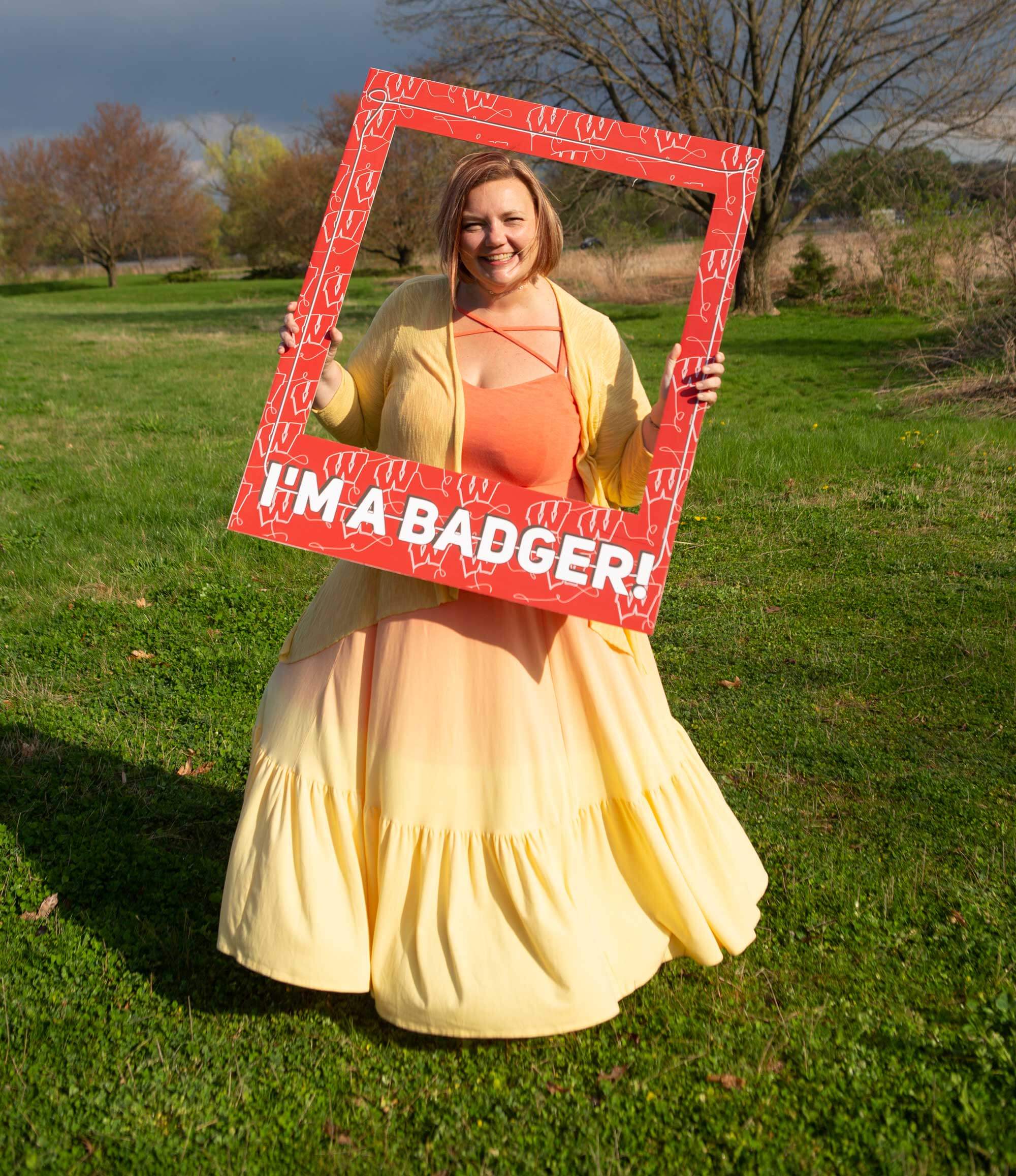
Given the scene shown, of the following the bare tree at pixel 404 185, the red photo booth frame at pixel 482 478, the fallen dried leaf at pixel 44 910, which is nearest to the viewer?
the red photo booth frame at pixel 482 478

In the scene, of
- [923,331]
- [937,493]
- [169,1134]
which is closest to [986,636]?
[937,493]

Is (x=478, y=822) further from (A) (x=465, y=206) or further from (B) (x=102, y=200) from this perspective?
(B) (x=102, y=200)

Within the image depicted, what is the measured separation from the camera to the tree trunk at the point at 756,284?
23.1m

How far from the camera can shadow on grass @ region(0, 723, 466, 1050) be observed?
3100 millimetres

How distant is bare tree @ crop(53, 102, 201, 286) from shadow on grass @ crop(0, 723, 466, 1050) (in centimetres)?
6380

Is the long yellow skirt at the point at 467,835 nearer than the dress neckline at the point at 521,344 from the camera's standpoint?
Yes

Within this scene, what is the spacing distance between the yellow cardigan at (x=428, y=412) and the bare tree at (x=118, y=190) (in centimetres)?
6508

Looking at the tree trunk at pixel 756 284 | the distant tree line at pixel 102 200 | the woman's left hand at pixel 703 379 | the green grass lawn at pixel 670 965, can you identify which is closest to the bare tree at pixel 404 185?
the green grass lawn at pixel 670 965

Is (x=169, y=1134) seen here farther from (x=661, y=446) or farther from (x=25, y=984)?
(x=661, y=446)

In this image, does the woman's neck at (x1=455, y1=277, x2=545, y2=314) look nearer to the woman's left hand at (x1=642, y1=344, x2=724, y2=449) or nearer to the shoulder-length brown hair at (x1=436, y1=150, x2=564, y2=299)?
the shoulder-length brown hair at (x1=436, y1=150, x2=564, y2=299)

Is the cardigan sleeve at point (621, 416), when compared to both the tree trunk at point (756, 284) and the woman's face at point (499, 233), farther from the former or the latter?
the tree trunk at point (756, 284)

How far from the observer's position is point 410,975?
2664 millimetres

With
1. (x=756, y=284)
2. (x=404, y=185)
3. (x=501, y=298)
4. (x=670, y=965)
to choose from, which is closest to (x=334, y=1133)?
(x=670, y=965)

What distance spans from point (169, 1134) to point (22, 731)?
2564 millimetres
